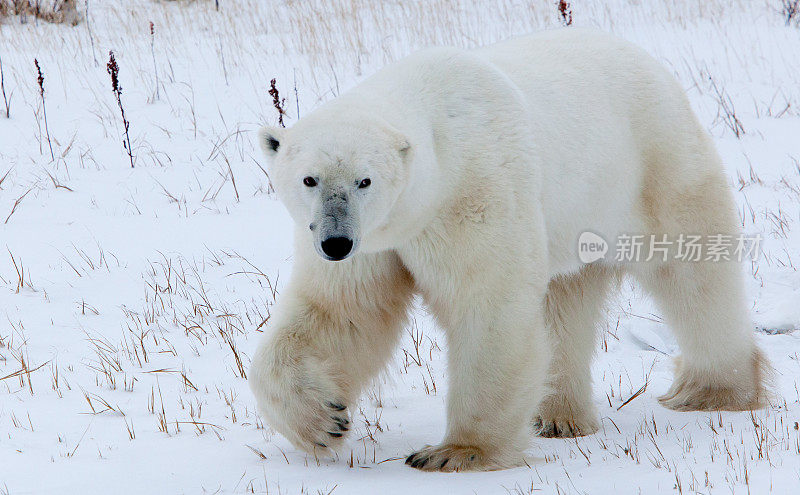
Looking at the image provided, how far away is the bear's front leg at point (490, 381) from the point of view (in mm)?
3219

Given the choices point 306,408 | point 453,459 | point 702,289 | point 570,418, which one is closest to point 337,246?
point 306,408

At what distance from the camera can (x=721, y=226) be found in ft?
13.5

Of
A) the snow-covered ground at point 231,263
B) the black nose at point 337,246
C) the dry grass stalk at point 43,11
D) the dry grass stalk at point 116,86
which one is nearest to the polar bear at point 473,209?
the black nose at point 337,246

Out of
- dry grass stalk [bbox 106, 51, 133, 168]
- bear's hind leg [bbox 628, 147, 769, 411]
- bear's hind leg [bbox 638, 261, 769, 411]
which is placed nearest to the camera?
bear's hind leg [bbox 628, 147, 769, 411]

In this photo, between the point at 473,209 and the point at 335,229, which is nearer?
the point at 335,229

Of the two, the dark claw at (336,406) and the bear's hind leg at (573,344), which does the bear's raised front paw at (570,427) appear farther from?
the dark claw at (336,406)

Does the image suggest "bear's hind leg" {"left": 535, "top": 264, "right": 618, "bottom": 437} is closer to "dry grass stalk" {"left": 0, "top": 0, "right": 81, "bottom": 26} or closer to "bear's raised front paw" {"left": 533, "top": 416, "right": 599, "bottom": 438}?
"bear's raised front paw" {"left": 533, "top": 416, "right": 599, "bottom": 438}

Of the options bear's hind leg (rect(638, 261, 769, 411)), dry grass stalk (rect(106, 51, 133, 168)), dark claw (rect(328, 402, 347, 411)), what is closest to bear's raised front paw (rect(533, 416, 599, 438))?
bear's hind leg (rect(638, 261, 769, 411))

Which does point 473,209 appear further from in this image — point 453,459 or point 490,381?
point 453,459

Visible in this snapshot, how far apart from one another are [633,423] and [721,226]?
0.95 meters

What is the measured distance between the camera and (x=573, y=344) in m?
4.29

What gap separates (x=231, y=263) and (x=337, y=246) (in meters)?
3.19

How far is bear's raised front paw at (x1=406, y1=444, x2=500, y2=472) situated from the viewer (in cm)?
326

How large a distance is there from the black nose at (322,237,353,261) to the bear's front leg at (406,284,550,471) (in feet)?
2.09
